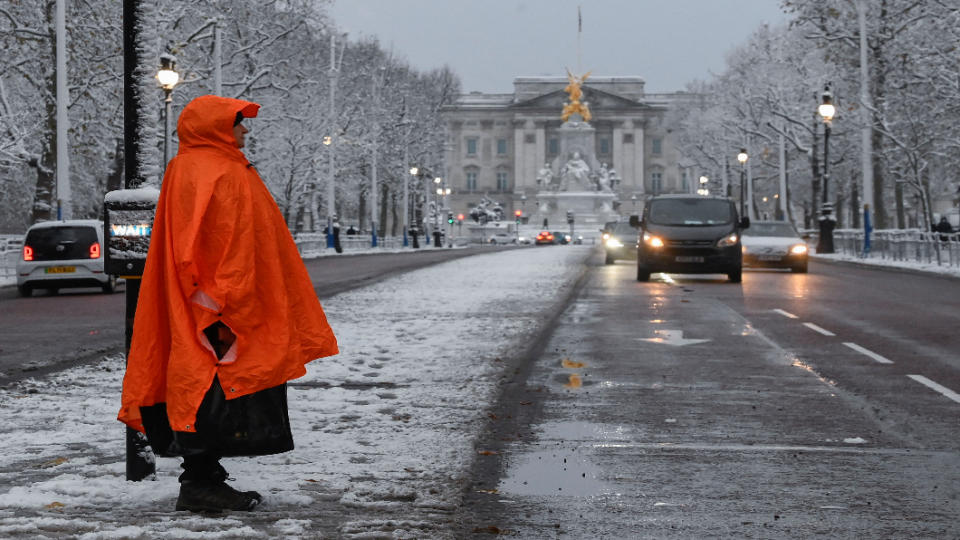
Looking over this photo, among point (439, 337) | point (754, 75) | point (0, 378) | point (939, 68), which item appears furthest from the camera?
point (754, 75)

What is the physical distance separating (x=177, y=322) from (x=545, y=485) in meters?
1.99

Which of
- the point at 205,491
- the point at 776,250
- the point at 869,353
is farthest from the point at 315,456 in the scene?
the point at 776,250

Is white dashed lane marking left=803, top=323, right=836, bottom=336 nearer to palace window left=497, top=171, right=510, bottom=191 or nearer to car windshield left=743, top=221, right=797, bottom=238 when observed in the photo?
car windshield left=743, top=221, right=797, bottom=238

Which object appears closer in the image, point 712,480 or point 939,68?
point 712,480

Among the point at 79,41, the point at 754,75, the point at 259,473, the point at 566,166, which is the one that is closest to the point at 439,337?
the point at 259,473

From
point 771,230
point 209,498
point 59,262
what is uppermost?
point 771,230

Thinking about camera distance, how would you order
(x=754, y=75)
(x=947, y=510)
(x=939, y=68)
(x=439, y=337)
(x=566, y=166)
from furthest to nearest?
(x=566, y=166), (x=754, y=75), (x=939, y=68), (x=439, y=337), (x=947, y=510)

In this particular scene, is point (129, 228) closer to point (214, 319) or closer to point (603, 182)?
point (214, 319)

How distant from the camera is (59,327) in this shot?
671 inches

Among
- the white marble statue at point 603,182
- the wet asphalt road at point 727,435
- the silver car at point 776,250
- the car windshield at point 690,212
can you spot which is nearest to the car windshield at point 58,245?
the car windshield at point 690,212

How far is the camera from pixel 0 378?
11.0 meters

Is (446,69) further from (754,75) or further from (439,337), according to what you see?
(439,337)

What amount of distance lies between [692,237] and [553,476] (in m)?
20.6

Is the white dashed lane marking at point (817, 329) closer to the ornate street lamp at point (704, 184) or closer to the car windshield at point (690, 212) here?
the car windshield at point (690, 212)
